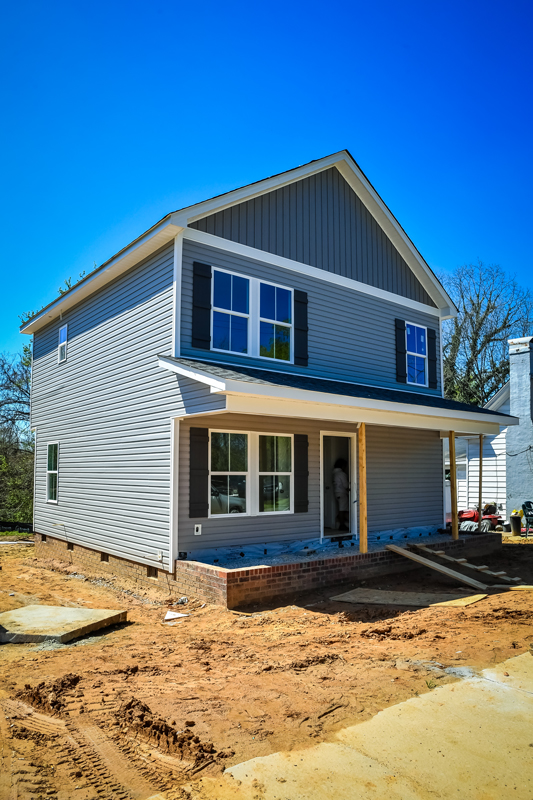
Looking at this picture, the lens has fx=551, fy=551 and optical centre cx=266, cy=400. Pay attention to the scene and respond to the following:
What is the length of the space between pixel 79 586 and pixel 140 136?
9742 mm

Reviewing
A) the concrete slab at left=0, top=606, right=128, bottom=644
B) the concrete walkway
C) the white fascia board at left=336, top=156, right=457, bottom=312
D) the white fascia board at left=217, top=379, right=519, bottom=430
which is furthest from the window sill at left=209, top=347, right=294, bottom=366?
the concrete walkway

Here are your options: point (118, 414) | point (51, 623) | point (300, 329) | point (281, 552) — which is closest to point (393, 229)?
point (300, 329)

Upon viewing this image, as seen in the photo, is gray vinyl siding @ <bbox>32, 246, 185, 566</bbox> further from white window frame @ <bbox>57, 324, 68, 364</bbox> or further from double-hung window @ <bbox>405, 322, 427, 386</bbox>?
double-hung window @ <bbox>405, 322, 427, 386</bbox>

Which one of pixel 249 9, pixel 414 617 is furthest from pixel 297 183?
pixel 414 617

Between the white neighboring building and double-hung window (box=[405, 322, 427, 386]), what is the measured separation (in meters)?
4.80

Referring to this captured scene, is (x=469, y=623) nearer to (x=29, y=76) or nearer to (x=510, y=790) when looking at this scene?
(x=510, y=790)

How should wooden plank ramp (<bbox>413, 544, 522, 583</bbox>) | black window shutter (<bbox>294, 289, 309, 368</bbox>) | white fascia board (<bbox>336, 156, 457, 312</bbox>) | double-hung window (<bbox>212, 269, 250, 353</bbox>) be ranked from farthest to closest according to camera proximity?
white fascia board (<bbox>336, 156, 457, 312</bbox>) → black window shutter (<bbox>294, 289, 309, 368</bbox>) → double-hung window (<bbox>212, 269, 250, 353</bbox>) → wooden plank ramp (<bbox>413, 544, 522, 583</bbox>)

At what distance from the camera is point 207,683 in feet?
17.1

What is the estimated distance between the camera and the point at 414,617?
25.2ft

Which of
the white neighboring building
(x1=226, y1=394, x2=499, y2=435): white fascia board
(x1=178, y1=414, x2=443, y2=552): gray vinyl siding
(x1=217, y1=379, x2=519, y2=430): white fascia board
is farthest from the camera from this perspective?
the white neighboring building

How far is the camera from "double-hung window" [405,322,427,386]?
14469 mm

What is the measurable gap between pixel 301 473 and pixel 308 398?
2707mm

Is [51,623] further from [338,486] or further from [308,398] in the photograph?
[338,486]

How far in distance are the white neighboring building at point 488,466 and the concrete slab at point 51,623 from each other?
13.6m
